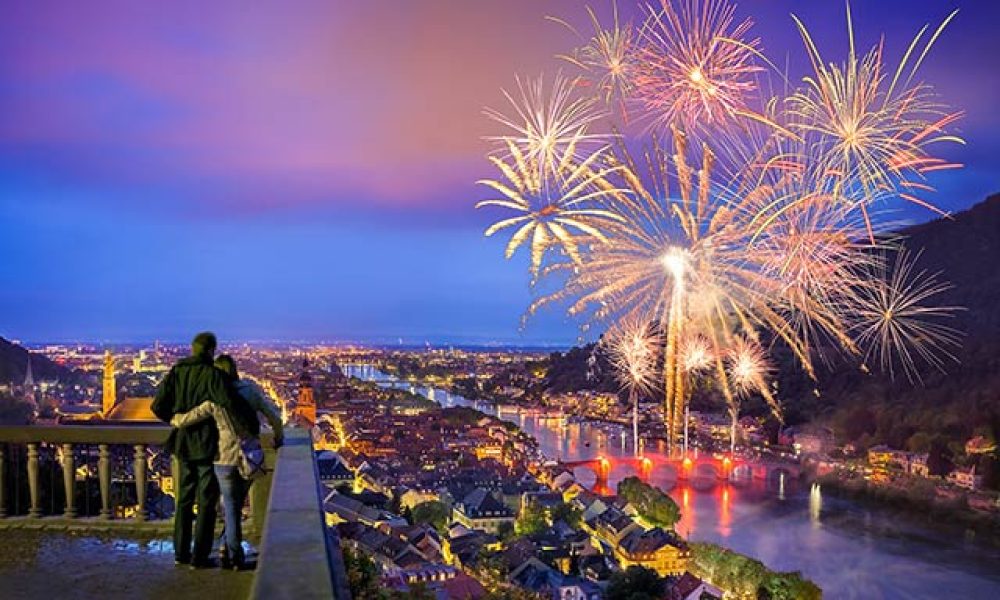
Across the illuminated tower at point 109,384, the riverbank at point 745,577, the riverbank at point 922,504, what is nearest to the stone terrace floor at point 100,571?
the riverbank at point 745,577

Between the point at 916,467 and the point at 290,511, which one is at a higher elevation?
the point at 290,511

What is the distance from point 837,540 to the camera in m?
24.8

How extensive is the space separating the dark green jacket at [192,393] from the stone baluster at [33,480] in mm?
1507

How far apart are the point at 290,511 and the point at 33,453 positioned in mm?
2295

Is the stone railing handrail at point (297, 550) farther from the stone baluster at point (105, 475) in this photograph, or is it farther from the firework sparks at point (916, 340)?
the firework sparks at point (916, 340)

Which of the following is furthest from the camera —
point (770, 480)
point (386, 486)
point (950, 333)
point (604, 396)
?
point (604, 396)

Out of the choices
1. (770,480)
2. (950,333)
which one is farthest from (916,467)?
(950,333)

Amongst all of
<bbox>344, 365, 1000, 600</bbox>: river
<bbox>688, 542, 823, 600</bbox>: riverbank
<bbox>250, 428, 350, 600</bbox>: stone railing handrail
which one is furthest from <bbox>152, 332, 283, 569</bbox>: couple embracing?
<bbox>344, 365, 1000, 600</bbox>: river

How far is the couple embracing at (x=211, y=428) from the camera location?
311cm

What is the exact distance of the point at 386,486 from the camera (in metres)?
32.7

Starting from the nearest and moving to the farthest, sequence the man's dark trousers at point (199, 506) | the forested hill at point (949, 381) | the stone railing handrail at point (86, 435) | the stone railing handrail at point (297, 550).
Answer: the stone railing handrail at point (297, 550), the man's dark trousers at point (199, 506), the stone railing handrail at point (86, 435), the forested hill at point (949, 381)

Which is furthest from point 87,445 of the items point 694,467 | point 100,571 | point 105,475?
point 694,467

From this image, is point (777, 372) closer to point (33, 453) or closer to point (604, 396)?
point (604, 396)

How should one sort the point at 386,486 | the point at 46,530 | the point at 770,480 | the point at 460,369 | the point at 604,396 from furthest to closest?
1. the point at 460,369
2. the point at 604,396
3. the point at 770,480
4. the point at 386,486
5. the point at 46,530
